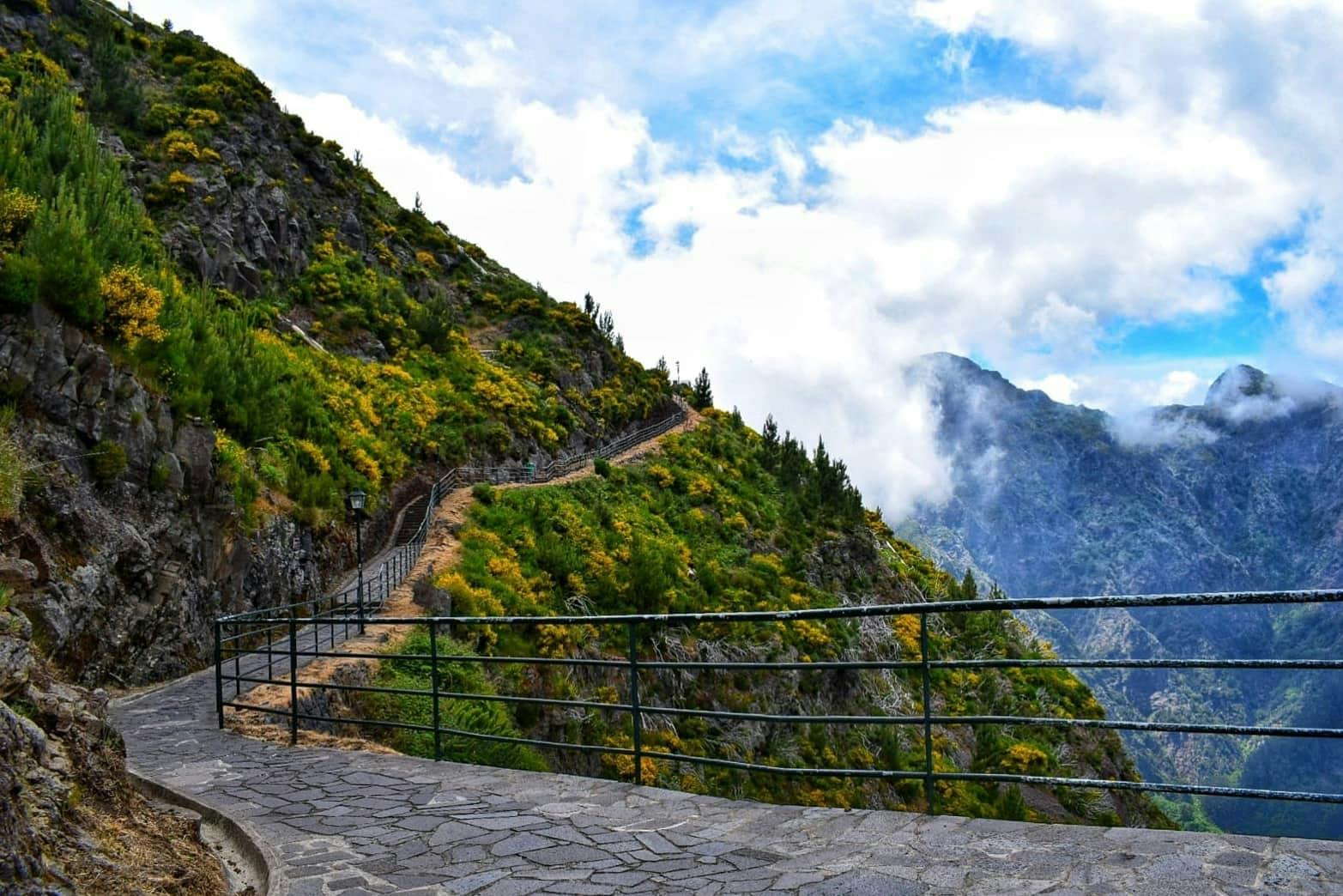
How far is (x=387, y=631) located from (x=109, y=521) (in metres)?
5.41

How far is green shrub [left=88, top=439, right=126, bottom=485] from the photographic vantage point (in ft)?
49.1

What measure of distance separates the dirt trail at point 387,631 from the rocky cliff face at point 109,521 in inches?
97.9

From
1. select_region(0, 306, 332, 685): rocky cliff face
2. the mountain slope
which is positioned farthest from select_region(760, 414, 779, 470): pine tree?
select_region(0, 306, 332, 685): rocky cliff face

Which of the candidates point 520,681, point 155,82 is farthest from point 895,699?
point 155,82

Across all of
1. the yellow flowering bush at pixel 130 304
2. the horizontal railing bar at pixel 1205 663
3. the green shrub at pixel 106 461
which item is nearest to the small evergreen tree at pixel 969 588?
the yellow flowering bush at pixel 130 304

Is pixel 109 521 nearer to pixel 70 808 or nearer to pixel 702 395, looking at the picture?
pixel 70 808

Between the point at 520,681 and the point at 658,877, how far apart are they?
14.7 metres

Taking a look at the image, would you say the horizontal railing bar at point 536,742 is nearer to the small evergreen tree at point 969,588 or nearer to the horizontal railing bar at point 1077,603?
the horizontal railing bar at point 1077,603

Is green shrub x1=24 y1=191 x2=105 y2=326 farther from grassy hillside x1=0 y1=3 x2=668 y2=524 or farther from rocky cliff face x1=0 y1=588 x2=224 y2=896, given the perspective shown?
rocky cliff face x1=0 y1=588 x2=224 y2=896

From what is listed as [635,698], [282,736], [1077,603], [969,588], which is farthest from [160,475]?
[969,588]

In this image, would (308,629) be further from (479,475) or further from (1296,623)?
(1296,623)

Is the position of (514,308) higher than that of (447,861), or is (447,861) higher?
(514,308)

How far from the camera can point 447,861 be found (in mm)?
4812

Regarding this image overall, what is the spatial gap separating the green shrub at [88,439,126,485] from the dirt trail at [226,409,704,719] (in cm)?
450
